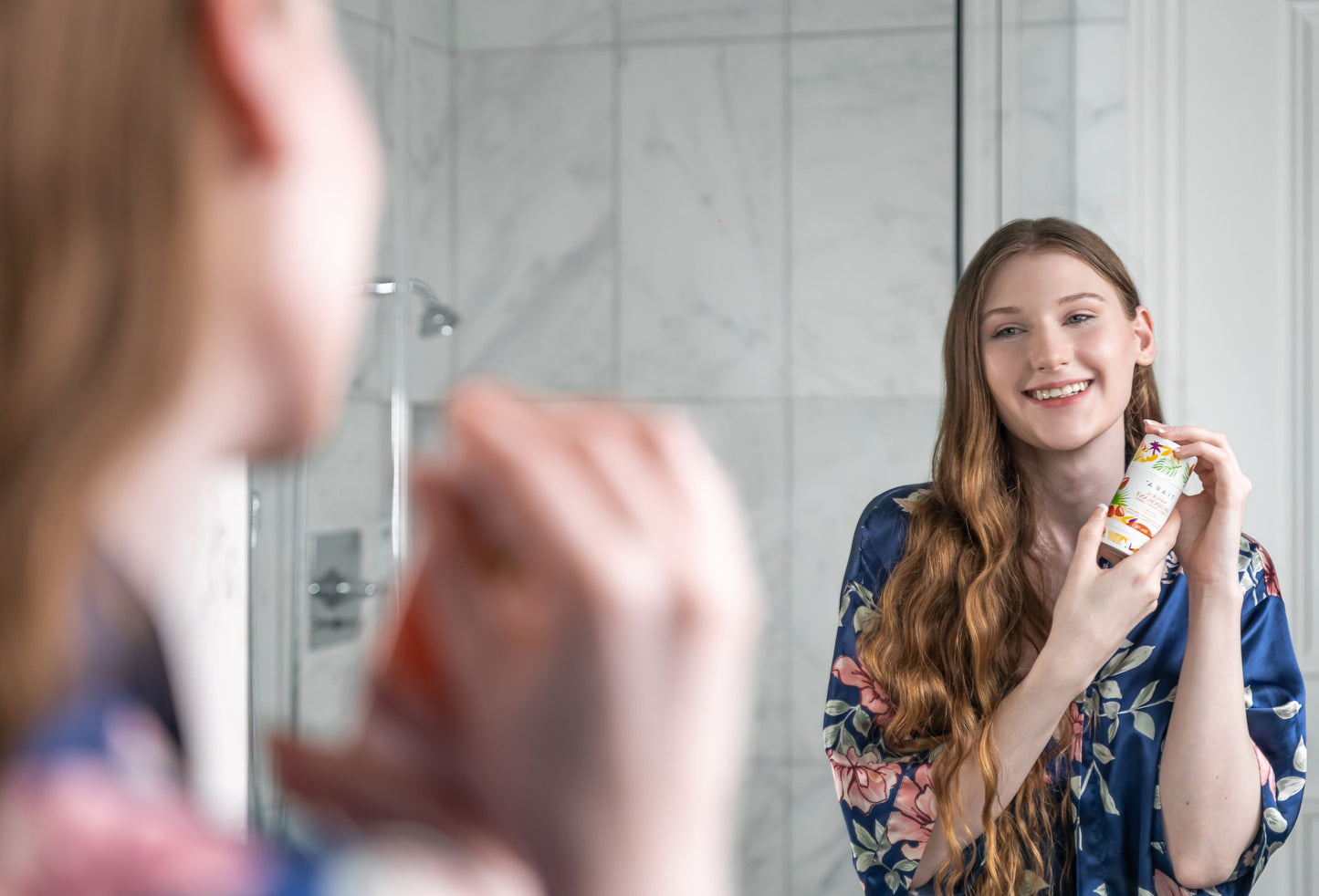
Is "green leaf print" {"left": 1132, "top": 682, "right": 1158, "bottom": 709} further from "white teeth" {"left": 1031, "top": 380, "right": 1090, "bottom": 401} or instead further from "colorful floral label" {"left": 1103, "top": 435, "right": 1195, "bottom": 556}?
"white teeth" {"left": 1031, "top": 380, "right": 1090, "bottom": 401}

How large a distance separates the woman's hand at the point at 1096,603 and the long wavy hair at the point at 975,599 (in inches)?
3.8

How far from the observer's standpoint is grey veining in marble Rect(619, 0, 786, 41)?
185 cm

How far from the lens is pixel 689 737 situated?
16 cm

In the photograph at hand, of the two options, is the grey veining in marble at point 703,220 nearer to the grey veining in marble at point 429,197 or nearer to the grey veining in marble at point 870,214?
the grey veining in marble at point 870,214

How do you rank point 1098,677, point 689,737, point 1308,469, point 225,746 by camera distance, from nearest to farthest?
point 689,737 → point 225,746 → point 1098,677 → point 1308,469

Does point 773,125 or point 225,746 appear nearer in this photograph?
point 225,746

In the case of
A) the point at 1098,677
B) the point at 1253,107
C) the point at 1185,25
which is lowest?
the point at 1098,677

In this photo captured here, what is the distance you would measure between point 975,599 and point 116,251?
0.97 metres

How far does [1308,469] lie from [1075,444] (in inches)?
23.5

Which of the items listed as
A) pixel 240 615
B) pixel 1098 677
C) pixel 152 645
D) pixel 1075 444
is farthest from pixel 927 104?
pixel 152 645

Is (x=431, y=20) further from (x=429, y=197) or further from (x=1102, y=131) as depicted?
(x=1102, y=131)

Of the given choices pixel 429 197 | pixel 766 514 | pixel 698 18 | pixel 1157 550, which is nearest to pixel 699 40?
pixel 698 18

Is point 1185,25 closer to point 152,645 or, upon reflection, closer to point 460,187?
point 460,187

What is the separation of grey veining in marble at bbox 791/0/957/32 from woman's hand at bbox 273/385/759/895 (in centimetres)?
183
